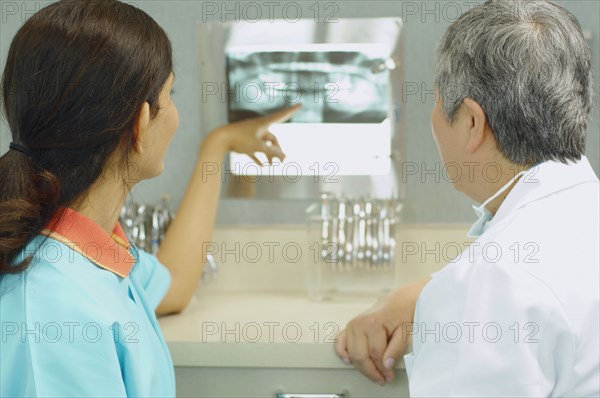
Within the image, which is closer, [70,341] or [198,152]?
[70,341]

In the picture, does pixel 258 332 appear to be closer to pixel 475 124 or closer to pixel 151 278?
pixel 151 278

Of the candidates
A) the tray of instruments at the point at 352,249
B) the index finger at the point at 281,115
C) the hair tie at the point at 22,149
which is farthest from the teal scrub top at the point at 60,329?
the index finger at the point at 281,115

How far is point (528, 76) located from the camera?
999mm

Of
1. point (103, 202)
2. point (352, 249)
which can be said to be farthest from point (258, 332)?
point (103, 202)

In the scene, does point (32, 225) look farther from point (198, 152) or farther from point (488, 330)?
point (198, 152)

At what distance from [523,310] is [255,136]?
3.25 ft

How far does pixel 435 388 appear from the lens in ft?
3.05

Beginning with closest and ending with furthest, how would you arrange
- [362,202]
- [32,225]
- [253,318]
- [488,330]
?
[488,330], [32,225], [253,318], [362,202]

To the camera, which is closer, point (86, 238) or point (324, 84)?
point (86, 238)

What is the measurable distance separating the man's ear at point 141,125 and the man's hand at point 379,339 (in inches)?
18.2

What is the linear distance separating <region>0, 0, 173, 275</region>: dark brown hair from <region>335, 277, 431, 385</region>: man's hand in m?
0.50

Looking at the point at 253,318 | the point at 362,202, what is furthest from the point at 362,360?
the point at 362,202

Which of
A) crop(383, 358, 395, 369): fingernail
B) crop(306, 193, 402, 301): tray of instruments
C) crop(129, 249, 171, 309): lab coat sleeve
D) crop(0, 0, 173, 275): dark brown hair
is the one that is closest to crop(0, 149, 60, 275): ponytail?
crop(0, 0, 173, 275): dark brown hair

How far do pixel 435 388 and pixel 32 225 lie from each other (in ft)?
1.67
